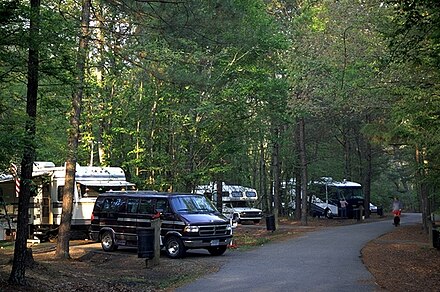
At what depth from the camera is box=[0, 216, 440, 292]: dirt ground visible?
12.1 meters

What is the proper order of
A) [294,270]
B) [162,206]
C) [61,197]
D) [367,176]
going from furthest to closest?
[367,176]
[61,197]
[162,206]
[294,270]

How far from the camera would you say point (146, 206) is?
1922 centimetres

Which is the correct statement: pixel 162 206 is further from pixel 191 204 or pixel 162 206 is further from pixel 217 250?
pixel 217 250

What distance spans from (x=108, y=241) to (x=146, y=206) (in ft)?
6.39

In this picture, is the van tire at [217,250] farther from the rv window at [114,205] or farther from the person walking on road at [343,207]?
the person walking on road at [343,207]

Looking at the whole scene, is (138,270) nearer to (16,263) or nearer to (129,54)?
(16,263)

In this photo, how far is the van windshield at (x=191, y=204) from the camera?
1870 centimetres

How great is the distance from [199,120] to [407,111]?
1248cm

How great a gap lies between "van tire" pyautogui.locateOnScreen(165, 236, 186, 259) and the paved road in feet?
4.66

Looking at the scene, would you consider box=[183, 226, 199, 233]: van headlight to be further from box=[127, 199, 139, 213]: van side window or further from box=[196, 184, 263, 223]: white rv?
box=[196, 184, 263, 223]: white rv

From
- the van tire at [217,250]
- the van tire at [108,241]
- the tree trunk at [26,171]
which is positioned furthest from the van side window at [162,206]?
the tree trunk at [26,171]

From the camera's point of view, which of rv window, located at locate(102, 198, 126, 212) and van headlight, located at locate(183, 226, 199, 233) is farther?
rv window, located at locate(102, 198, 126, 212)

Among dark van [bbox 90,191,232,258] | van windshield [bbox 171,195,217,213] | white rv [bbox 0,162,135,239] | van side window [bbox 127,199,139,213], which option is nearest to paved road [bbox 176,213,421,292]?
dark van [bbox 90,191,232,258]

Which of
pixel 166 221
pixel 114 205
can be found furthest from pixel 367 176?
pixel 166 221
